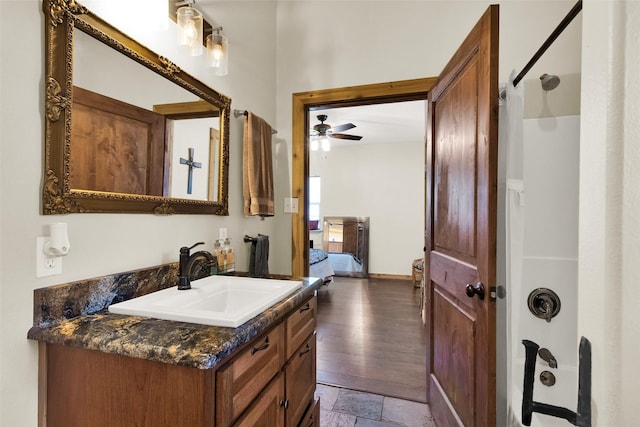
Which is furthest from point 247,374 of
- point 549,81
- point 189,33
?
point 549,81

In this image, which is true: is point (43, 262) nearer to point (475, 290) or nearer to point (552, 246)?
point (475, 290)

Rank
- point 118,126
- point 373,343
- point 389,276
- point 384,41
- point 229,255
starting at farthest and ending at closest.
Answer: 1. point 389,276
2. point 373,343
3. point 384,41
4. point 229,255
5. point 118,126

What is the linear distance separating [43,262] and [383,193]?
5251mm

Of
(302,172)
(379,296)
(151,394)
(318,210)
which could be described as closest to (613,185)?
(151,394)

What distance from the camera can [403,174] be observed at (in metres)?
5.51

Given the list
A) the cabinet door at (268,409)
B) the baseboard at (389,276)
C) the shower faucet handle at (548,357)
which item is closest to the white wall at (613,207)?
the cabinet door at (268,409)

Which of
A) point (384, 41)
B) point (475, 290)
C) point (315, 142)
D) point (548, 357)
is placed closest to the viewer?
point (475, 290)

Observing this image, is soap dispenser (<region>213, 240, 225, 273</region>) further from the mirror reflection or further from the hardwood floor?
the hardwood floor

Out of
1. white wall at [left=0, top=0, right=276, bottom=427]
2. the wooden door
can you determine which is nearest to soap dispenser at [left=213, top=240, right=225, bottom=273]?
white wall at [left=0, top=0, right=276, bottom=427]

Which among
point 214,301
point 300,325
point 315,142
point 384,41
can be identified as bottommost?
point 300,325

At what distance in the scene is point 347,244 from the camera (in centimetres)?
579

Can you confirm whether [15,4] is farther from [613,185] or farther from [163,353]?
[613,185]

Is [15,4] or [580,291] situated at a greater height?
[15,4]

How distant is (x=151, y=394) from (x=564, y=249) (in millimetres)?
1959
